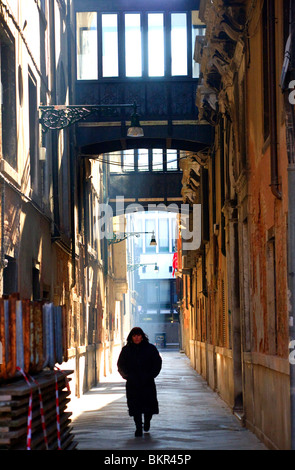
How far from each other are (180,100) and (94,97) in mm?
2295

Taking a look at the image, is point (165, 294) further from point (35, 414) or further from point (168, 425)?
point (35, 414)

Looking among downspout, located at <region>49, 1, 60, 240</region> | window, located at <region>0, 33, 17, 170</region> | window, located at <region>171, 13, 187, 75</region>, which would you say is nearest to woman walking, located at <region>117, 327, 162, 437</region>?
window, located at <region>0, 33, 17, 170</region>

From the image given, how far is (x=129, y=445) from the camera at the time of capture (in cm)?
1289


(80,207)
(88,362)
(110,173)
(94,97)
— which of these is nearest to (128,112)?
(94,97)

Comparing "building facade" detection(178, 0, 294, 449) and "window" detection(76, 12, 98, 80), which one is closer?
"building facade" detection(178, 0, 294, 449)

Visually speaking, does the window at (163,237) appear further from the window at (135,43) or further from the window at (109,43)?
the window at (109,43)

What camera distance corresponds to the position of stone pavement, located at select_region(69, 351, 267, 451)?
42.4 ft

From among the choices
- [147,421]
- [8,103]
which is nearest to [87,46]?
[8,103]

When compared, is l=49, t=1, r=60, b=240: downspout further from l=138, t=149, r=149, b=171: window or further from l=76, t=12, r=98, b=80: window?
l=138, t=149, r=149, b=171: window

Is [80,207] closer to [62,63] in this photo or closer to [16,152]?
[62,63]

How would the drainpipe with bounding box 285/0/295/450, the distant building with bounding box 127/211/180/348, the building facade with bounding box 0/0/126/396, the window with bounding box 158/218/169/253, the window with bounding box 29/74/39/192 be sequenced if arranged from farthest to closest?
the window with bounding box 158/218/169/253 → the distant building with bounding box 127/211/180/348 → the window with bounding box 29/74/39/192 → the building facade with bounding box 0/0/126/396 → the drainpipe with bounding box 285/0/295/450

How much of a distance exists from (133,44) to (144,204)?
8022mm

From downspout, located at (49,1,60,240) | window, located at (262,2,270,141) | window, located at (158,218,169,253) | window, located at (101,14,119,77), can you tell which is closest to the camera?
window, located at (262,2,270,141)

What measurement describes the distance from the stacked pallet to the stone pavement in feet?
7.82
